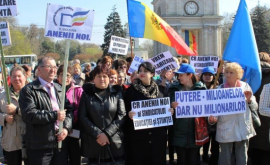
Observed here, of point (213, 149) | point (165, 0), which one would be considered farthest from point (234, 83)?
point (165, 0)

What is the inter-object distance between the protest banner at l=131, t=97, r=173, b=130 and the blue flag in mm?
1533

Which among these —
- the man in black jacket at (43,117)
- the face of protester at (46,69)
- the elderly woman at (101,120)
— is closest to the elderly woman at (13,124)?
the man in black jacket at (43,117)

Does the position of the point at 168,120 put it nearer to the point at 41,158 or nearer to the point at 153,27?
the point at 41,158

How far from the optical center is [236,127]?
213 inches

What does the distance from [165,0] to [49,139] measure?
152 feet

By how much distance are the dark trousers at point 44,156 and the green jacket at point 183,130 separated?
78.2 inches

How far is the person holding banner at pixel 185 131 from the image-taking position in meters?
5.44

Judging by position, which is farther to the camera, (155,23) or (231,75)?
(155,23)

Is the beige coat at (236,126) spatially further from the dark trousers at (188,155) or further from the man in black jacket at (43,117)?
the man in black jacket at (43,117)

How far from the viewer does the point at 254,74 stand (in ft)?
19.4

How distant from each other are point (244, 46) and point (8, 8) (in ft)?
14.2

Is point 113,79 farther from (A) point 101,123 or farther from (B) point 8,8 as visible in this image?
(B) point 8,8

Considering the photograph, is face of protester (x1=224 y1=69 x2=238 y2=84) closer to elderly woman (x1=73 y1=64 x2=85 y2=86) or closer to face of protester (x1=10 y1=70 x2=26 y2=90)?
face of protester (x1=10 y1=70 x2=26 y2=90)

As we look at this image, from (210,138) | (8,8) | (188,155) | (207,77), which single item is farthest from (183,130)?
(8,8)
